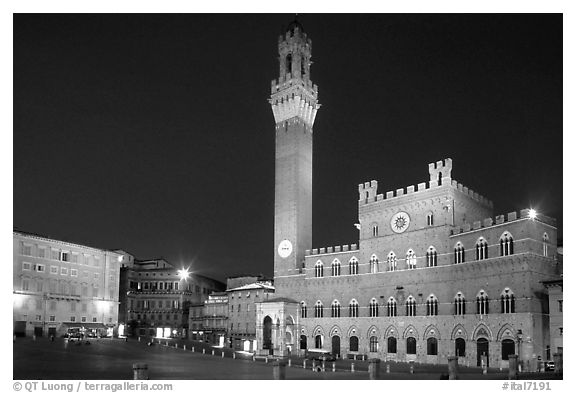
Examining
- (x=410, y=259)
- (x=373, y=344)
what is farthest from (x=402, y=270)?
(x=373, y=344)

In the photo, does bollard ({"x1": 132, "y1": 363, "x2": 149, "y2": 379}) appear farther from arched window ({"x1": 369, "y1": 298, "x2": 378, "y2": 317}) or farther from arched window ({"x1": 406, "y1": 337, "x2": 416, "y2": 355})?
arched window ({"x1": 369, "y1": 298, "x2": 378, "y2": 317})

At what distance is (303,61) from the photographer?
65750 mm

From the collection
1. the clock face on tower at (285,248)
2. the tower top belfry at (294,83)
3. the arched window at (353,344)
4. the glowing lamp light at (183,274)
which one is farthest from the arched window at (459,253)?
the glowing lamp light at (183,274)

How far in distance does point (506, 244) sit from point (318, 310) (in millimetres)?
19620

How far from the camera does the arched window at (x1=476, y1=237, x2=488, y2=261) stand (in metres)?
47.5

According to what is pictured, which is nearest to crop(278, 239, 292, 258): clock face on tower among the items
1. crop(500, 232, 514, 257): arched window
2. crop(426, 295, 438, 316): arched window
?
crop(426, 295, 438, 316): arched window

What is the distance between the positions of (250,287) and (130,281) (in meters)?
24.1

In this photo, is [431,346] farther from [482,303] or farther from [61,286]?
[61,286]

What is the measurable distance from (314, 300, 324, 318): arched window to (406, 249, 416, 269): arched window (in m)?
10.2

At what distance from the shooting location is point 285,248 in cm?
6256

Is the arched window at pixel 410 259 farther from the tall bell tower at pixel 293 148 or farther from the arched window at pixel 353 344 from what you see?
the tall bell tower at pixel 293 148
